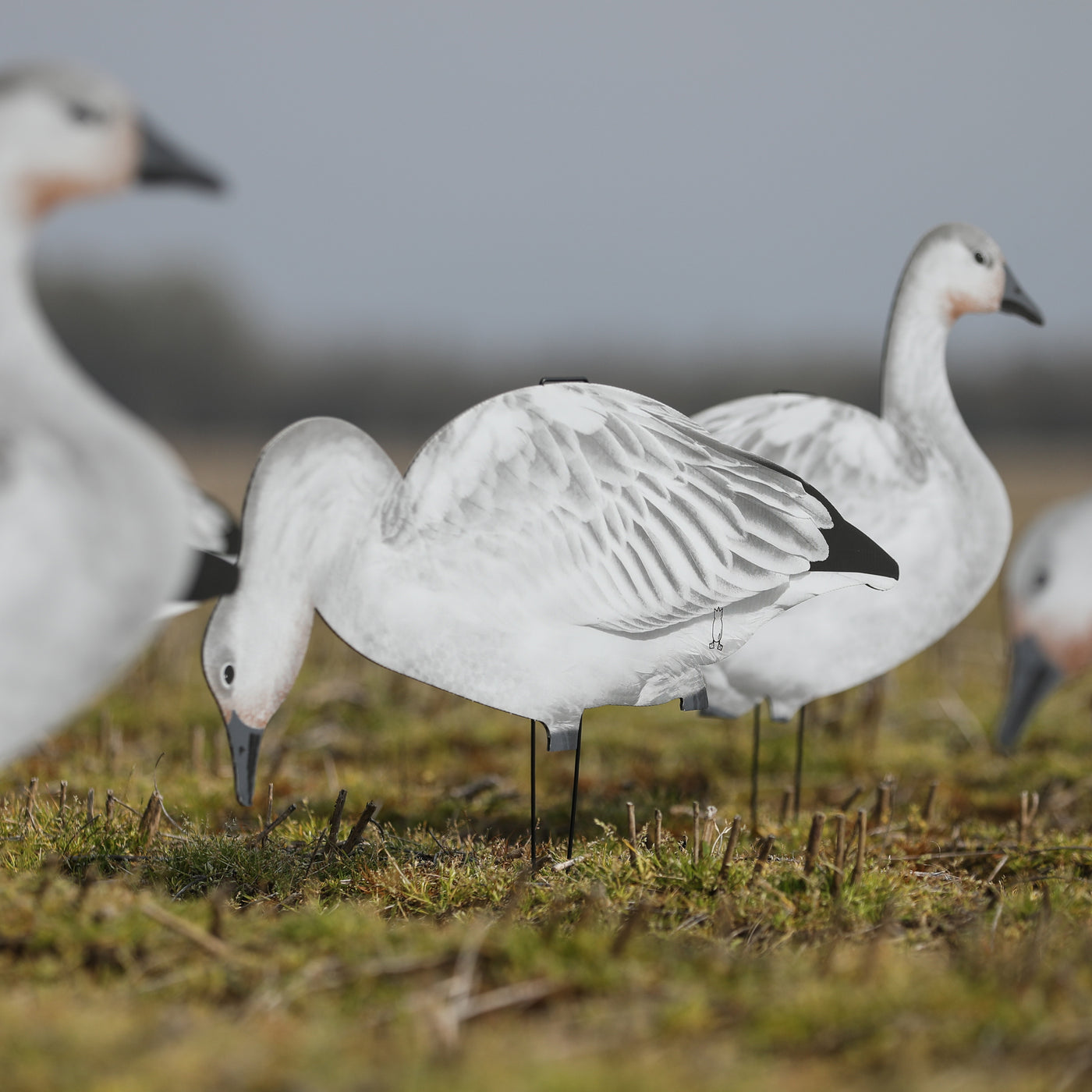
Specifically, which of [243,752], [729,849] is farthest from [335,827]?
[729,849]

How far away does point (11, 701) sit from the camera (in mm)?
3500

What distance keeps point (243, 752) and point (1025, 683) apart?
3.79m

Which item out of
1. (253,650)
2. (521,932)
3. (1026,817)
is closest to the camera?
(521,932)

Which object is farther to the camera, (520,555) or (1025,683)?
(1025,683)

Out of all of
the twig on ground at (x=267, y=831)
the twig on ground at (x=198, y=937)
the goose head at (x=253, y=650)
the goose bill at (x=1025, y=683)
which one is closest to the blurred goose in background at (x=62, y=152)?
the goose head at (x=253, y=650)

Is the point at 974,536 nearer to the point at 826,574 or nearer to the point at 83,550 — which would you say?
the point at 826,574

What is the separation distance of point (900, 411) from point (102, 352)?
228 ft

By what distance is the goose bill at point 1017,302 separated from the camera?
6.54m

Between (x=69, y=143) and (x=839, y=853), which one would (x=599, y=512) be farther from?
(x=69, y=143)

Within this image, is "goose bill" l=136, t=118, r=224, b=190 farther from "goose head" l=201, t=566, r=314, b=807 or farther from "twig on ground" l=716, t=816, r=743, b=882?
"twig on ground" l=716, t=816, r=743, b=882

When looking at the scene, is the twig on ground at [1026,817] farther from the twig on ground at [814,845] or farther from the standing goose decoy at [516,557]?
the standing goose decoy at [516,557]

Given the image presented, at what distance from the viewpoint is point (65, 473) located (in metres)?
3.42

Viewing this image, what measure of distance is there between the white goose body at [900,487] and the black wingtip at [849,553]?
0.70 m

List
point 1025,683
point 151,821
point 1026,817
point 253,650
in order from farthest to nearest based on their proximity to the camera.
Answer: point 1026,817
point 1025,683
point 151,821
point 253,650
